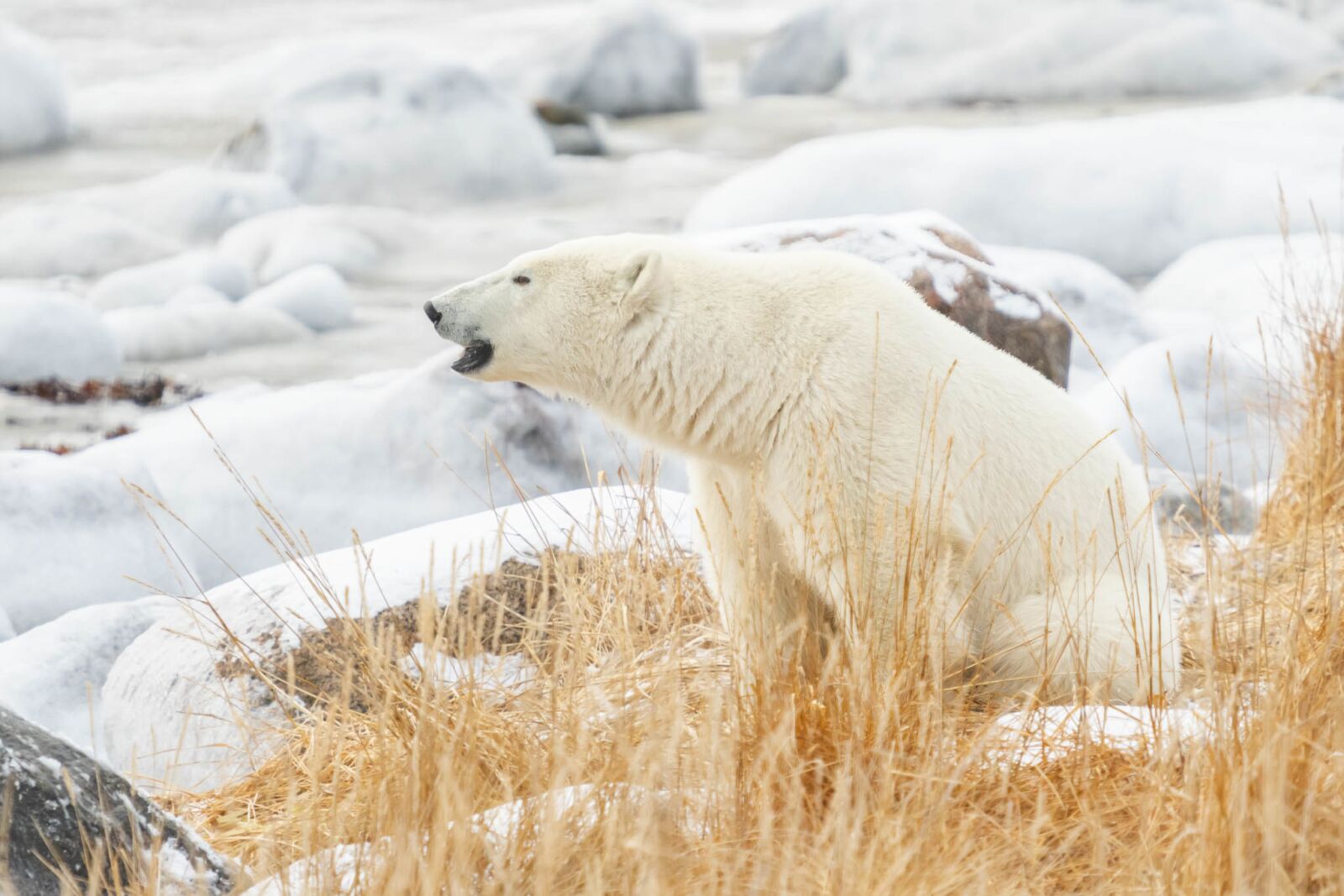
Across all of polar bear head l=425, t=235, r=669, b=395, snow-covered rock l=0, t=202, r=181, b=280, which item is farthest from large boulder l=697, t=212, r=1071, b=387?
snow-covered rock l=0, t=202, r=181, b=280

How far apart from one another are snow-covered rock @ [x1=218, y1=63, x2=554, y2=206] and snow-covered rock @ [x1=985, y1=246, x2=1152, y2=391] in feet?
28.9

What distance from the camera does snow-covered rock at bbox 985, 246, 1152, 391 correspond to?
678cm

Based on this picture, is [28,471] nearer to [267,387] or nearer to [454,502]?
[454,502]

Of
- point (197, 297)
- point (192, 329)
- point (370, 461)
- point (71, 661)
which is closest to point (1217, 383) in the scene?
point (370, 461)

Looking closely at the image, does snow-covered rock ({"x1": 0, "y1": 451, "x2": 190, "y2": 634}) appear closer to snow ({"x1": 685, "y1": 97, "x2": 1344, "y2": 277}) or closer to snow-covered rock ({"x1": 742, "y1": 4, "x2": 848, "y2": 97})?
snow ({"x1": 685, "y1": 97, "x2": 1344, "y2": 277})

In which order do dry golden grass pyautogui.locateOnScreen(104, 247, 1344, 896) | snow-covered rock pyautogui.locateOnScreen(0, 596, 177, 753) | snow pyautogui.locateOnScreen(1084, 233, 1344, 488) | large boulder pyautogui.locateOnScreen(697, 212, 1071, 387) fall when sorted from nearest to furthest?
dry golden grass pyautogui.locateOnScreen(104, 247, 1344, 896) → snow-covered rock pyautogui.locateOnScreen(0, 596, 177, 753) → large boulder pyautogui.locateOnScreen(697, 212, 1071, 387) → snow pyautogui.locateOnScreen(1084, 233, 1344, 488)

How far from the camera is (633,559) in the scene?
324 centimetres

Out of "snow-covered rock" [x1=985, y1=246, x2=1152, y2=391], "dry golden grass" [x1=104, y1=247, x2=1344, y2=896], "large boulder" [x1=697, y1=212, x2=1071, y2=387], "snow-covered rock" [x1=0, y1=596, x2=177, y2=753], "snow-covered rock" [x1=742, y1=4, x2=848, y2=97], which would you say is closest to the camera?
"dry golden grass" [x1=104, y1=247, x2=1344, y2=896]

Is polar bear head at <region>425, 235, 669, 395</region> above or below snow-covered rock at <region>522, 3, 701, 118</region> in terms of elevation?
below

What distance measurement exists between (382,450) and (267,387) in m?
3.65

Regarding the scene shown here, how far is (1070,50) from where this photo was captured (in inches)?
799

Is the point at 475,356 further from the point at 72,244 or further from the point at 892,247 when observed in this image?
the point at 72,244

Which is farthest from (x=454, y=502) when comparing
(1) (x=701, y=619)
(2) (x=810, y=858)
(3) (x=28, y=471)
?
(2) (x=810, y=858)

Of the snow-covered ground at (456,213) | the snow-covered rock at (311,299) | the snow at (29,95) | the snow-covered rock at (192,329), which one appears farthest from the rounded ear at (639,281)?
the snow at (29,95)
